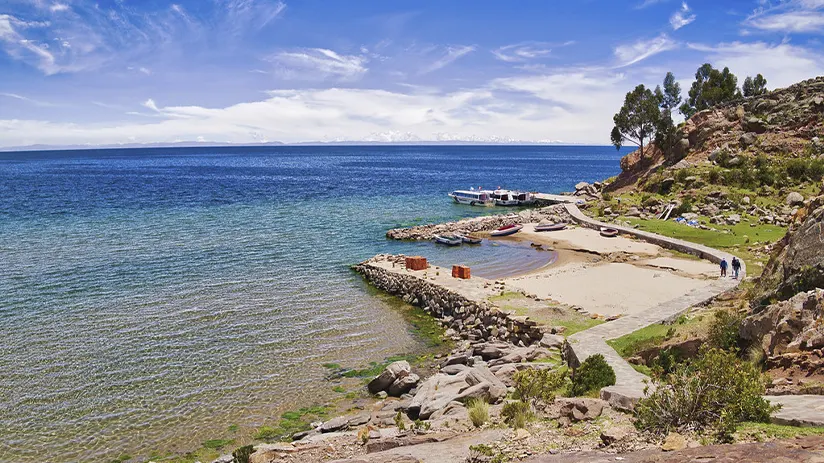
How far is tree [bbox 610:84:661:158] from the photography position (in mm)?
83000

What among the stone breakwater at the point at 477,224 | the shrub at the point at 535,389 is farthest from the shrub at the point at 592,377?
the stone breakwater at the point at 477,224

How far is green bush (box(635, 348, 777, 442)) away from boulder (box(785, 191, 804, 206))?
50.7m

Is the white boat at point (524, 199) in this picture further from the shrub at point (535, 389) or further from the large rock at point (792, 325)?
the shrub at point (535, 389)

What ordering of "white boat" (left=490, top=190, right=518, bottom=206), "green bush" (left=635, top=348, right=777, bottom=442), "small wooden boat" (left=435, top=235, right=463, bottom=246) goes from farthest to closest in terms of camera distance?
"white boat" (left=490, top=190, right=518, bottom=206) → "small wooden boat" (left=435, top=235, right=463, bottom=246) → "green bush" (left=635, top=348, right=777, bottom=442)

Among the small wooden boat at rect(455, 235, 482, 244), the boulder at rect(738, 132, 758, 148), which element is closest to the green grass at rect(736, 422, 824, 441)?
the small wooden boat at rect(455, 235, 482, 244)

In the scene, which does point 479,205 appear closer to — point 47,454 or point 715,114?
point 715,114

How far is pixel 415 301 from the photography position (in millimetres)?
34719

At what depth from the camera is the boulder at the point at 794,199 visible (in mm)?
52319

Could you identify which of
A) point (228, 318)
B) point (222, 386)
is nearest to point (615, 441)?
point (222, 386)

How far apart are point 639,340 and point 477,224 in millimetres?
43515

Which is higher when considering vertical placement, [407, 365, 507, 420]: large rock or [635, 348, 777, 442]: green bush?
[635, 348, 777, 442]: green bush

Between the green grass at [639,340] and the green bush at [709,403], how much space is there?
820 cm

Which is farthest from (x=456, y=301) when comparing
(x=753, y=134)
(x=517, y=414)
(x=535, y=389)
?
(x=753, y=134)

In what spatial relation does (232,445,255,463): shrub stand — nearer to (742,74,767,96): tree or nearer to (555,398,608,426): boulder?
(555,398,608,426): boulder
